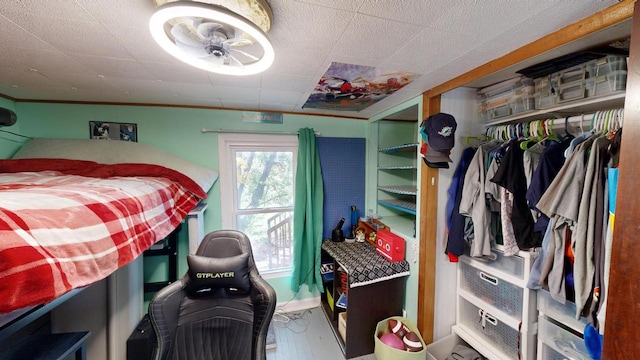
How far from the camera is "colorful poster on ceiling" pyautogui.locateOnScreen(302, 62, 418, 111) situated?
143 cm

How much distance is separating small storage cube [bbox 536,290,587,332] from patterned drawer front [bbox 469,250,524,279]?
0.45 feet

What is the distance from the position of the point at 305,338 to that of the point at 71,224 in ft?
6.70

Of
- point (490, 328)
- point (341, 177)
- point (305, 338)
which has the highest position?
point (341, 177)

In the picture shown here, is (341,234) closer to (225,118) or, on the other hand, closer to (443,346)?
(443,346)

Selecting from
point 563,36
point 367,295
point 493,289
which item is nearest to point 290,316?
point 367,295

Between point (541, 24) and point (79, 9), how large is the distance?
6.25 feet

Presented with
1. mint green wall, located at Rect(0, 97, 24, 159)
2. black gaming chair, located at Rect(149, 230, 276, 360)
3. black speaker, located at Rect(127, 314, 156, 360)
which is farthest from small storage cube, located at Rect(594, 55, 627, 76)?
mint green wall, located at Rect(0, 97, 24, 159)

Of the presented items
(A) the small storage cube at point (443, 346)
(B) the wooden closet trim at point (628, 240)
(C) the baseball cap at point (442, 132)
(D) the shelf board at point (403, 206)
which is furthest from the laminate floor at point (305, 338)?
(C) the baseball cap at point (442, 132)

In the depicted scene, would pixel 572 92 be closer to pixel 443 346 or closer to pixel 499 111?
pixel 499 111

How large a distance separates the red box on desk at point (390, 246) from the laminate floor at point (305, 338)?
2.79 ft

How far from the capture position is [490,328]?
1.61m

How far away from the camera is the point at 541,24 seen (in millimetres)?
942

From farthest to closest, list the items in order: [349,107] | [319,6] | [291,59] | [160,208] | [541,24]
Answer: [349,107] → [160,208] → [291,59] → [541,24] → [319,6]

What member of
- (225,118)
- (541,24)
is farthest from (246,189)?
(541,24)
